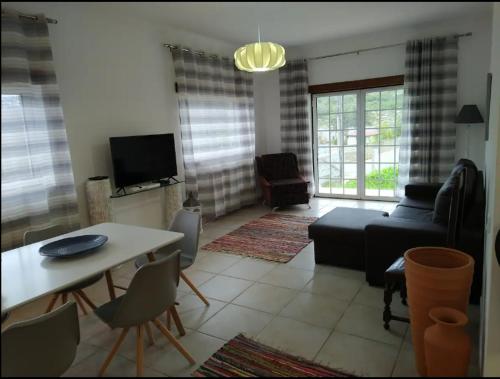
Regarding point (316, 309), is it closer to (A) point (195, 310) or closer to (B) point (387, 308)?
(B) point (387, 308)

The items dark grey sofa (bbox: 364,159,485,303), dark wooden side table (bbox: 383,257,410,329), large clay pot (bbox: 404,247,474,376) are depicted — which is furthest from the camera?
dark grey sofa (bbox: 364,159,485,303)

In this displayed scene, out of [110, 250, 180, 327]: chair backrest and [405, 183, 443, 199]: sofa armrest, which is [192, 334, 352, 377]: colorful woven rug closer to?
[110, 250, 180, 327]: chair backrest

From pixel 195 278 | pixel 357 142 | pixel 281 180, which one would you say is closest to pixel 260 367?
pixel 195 278

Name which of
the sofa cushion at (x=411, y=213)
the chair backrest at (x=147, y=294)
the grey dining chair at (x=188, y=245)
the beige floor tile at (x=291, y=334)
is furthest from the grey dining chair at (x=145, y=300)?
the sofa cushion at (x=411, y=213)

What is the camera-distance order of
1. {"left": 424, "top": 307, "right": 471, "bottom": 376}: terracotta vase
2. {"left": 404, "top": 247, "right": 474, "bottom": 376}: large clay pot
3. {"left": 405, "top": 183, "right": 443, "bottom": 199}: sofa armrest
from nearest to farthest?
{"left": 424, "top": 307, "right": 471, "bottom": 376}: terracotta vase, {"left": 404, "top": 247, "right": 474, "bottom": 376}: large clay pot, {"left": 405, "top": 183, "right": 443, "bottom": 199}: sofa armrest

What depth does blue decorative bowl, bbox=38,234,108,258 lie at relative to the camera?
179 centimetres

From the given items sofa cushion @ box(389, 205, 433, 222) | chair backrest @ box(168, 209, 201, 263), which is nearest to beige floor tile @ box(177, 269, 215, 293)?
chair backrest @ box(168, 209, 201, 263)

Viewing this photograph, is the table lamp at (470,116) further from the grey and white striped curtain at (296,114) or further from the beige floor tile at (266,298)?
the beige floor tile at (266,298)

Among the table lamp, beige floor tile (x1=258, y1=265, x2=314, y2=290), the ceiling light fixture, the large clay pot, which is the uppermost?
the ceiling light fixture

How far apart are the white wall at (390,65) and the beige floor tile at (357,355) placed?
10.8 feet

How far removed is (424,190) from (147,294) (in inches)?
138

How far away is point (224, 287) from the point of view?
2779 millimetres

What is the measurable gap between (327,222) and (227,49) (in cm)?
306

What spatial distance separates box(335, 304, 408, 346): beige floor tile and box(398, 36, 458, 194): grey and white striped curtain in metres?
3.09
